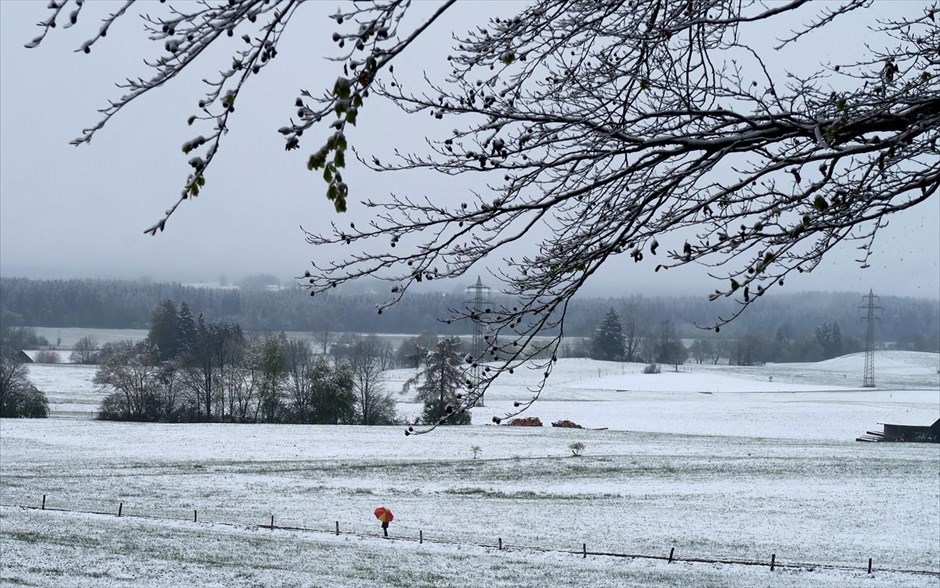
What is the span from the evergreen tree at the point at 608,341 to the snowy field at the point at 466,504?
110 feet

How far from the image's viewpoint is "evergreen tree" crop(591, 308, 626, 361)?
83812 millimetres

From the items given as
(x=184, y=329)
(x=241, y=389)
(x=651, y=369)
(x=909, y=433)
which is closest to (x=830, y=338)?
(x=651, y=369)

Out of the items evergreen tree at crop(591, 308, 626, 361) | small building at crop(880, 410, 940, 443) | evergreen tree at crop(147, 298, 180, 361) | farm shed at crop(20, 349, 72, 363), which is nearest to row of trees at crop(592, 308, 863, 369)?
evergreen tree at crop(591, 308, 626, 361)

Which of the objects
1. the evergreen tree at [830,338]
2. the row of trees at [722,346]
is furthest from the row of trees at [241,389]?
the evergreen tree at [830,338]

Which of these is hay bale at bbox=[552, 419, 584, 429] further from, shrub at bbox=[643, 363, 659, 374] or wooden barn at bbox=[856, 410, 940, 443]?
shrub at bbox=[643, 363, 659, 374]

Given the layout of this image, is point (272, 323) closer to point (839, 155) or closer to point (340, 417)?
point (340, 417)

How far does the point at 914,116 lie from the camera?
13.8 feet

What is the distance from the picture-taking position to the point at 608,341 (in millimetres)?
88688

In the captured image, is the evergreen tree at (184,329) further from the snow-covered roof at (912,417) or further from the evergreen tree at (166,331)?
the snow-covered roof at (912,417)

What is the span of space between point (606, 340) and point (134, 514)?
70.6 meters

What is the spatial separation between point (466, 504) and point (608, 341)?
65.7 meters

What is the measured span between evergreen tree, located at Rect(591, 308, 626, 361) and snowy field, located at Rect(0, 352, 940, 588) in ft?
110

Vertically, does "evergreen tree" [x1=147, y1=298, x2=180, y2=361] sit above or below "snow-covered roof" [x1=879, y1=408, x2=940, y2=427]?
above

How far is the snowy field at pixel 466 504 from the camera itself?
16406 mm
